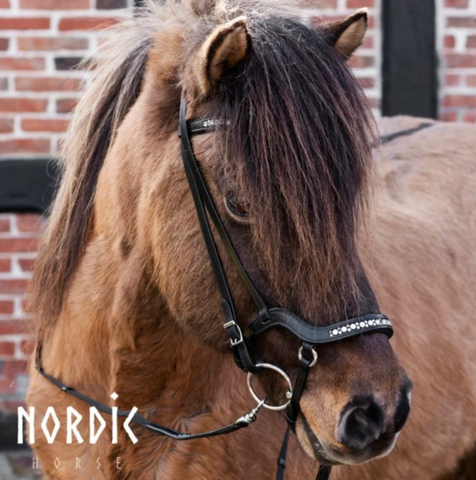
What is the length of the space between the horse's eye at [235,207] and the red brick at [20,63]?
6.29 feet

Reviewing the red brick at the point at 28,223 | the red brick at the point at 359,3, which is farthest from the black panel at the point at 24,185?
the red brick at the point at 359,3

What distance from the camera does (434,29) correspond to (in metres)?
3.31

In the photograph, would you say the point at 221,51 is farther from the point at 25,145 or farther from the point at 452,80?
the point at 452,80

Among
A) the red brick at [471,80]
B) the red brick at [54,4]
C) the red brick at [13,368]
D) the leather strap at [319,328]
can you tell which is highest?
the red brick at [54,4]

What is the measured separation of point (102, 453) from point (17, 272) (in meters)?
1.53

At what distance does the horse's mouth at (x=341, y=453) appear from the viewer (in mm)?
1483

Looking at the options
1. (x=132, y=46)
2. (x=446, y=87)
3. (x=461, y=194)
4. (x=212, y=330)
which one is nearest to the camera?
(x=212, y=330)

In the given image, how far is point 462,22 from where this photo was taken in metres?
3.36

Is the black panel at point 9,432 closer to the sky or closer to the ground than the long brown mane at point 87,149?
closer to the ground

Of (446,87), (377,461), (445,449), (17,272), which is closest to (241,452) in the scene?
(377,461)

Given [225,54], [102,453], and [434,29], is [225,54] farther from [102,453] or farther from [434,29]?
[434,29]

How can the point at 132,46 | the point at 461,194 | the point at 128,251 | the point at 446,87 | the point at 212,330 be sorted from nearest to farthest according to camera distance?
the point at 212,330 → the point at 128,251 → the point at 132,46 → the point at 461,194 → the point at 446,87

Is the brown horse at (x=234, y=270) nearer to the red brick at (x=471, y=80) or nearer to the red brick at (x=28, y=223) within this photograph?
the red brick at (x=28, y=223)

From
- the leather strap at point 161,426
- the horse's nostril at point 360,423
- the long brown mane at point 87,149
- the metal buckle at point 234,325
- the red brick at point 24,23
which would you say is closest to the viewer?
the horse's nostril at point 360,423
